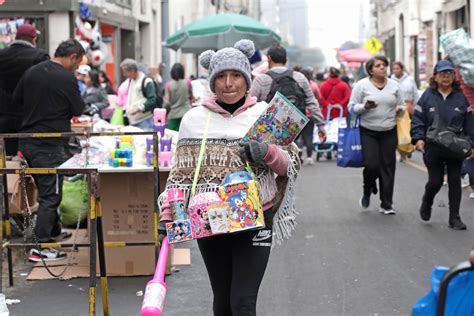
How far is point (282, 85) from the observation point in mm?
11102

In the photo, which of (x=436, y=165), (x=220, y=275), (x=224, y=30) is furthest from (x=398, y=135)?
(x=224, y=30)

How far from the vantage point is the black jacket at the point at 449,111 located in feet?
32.7

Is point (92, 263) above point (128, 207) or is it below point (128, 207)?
below

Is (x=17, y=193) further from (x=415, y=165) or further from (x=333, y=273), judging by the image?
(x=415, y=165)

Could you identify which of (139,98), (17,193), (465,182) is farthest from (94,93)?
(17,193)

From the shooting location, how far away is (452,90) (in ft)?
33.0

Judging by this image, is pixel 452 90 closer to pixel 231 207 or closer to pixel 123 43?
pixel 231 207

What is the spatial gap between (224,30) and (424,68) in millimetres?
17970

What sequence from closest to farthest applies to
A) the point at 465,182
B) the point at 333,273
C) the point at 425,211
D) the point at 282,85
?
the point at 333,273, the point at 425,211, the point at 282,85, the point at 465,182

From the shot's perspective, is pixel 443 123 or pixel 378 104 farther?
pixel 378 104

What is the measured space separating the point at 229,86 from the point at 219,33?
17.5 meters

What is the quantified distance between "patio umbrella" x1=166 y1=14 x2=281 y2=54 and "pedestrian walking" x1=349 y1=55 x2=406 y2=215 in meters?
11.5

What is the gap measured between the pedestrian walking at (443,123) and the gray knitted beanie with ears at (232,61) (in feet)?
16.8

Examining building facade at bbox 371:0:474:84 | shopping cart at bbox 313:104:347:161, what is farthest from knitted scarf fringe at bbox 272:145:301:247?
building facade at bbox 371:0:474:84
